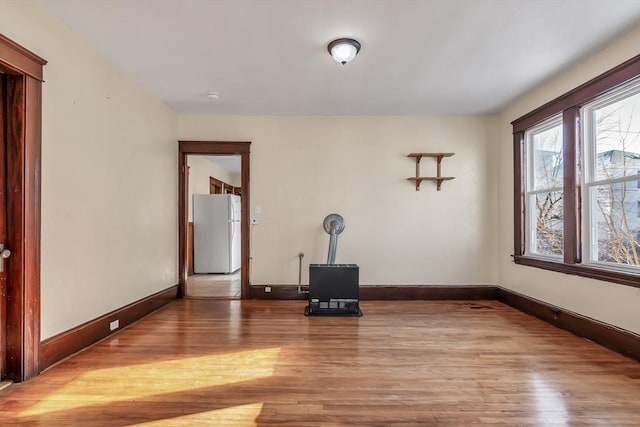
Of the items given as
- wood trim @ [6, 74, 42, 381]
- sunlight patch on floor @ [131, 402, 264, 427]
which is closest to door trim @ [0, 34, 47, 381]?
wood trim @ [6, 74, 42, 381]

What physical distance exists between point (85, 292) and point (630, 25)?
453 centimetres

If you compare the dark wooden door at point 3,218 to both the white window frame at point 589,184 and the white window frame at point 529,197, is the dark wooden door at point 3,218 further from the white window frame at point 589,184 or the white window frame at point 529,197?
the white window frame at point 529,197

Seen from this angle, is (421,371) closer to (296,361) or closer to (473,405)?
(473,405)

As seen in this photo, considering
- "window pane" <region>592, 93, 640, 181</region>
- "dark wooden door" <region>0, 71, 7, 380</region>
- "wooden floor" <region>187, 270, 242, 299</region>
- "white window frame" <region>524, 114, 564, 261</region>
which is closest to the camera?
"dark wooden door" <region>0, 71, 7, 380</region>

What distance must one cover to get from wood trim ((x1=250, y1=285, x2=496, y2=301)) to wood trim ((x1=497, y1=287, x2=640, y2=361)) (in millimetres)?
417

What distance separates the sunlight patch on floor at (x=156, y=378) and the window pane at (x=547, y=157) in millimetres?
3361

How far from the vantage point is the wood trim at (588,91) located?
8.07ft

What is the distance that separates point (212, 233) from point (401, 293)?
13.0 ft

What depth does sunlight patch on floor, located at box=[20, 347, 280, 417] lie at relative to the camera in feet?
6.03

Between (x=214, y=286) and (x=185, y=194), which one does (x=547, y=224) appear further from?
(x=214, y=286)

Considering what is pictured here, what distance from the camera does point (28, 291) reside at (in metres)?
2.04

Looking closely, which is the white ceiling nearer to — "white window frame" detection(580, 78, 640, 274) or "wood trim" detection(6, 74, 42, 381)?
"white window frame" detection(580, 78, 640, 274)

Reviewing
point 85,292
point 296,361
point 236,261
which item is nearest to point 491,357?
point 296,361

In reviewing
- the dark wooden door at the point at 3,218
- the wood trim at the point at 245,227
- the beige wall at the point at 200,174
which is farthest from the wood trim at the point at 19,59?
the beige wall at the point at 200,174
